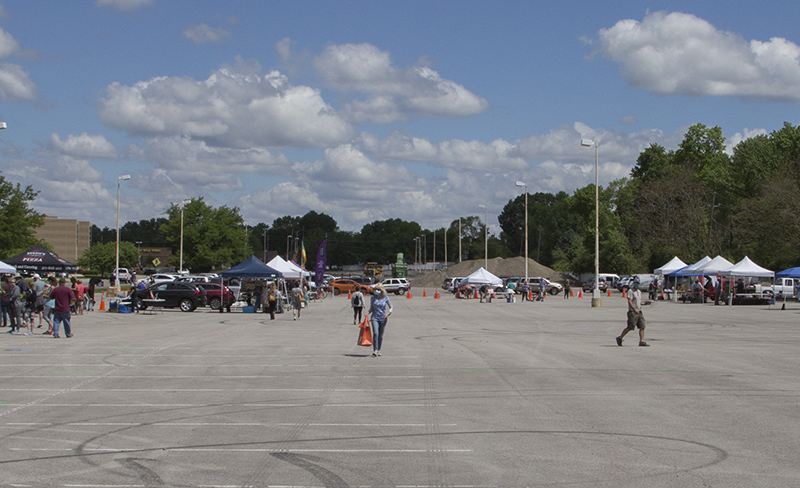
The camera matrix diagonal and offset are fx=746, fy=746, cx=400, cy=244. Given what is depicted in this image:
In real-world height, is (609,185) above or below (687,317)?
above

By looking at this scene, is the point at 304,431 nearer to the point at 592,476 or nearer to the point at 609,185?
the point at 592,476

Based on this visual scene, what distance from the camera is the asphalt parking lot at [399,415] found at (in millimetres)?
6984

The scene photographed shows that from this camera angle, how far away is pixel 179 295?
39.5 m

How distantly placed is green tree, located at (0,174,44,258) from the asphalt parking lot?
45.3 metres

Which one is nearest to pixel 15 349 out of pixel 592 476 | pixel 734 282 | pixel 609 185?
pixel 592 476

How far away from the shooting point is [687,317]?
34.2 m

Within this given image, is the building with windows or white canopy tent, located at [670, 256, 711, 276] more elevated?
the building with windows

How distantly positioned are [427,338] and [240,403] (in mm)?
12023

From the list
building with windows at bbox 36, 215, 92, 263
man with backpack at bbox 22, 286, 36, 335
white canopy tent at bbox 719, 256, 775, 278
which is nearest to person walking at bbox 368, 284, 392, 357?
man with backpack at bbox 22, 286, 36, 335

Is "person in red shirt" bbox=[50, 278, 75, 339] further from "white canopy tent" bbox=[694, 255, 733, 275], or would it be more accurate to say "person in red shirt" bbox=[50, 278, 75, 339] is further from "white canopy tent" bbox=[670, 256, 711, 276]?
"white canopy tent" bbox=[670, 256, 711, 276]

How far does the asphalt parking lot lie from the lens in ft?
22.9

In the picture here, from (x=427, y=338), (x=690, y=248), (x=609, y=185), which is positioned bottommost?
(x=427, y=338)

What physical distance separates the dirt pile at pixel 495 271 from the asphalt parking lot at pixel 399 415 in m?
92.4

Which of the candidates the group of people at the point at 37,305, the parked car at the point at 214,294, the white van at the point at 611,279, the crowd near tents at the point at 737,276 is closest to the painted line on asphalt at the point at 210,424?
the group of people at the point at 37,305
